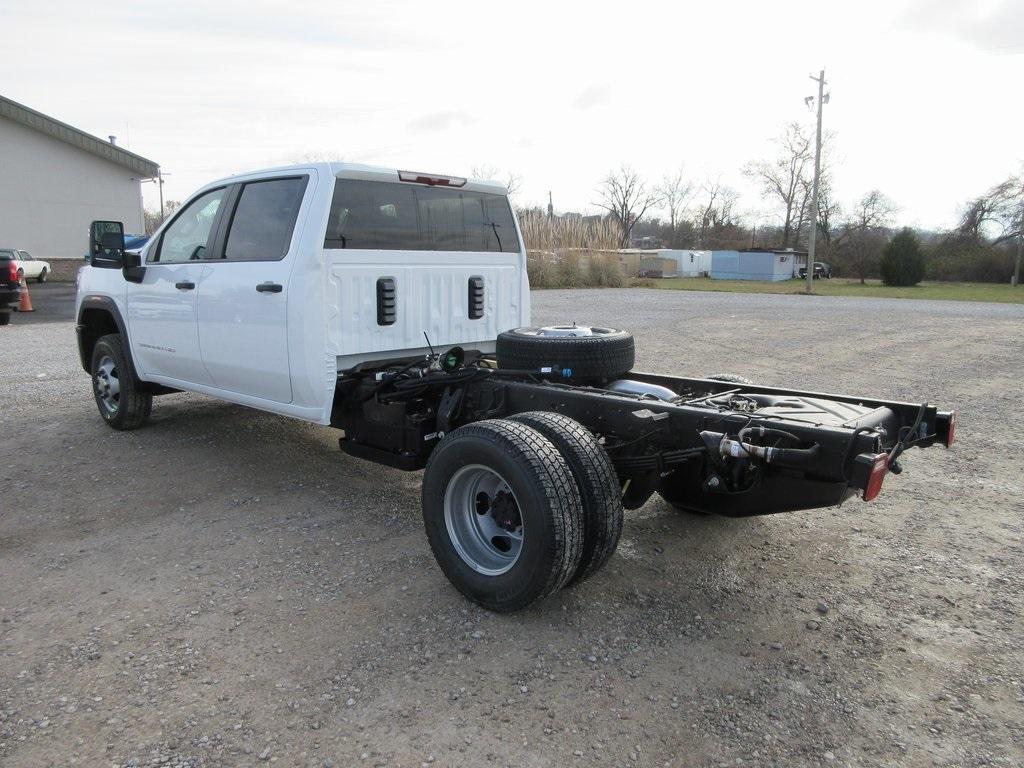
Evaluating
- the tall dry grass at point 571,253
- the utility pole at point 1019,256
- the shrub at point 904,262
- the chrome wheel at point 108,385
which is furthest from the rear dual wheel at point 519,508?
the utility pole at point 1019,256

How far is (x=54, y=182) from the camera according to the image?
1275 inches

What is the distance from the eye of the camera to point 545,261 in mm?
32719

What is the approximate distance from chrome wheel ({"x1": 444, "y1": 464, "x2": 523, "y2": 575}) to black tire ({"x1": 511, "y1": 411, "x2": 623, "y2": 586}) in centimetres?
36

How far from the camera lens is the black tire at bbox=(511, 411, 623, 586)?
11.4 feet

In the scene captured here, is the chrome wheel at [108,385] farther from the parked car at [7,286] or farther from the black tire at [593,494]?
the parked car at [7,286]

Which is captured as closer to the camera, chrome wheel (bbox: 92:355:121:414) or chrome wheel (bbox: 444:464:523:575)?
chrome wheel (bbox: 444:464:523:575)

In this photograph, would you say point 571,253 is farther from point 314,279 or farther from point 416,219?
point 314,279

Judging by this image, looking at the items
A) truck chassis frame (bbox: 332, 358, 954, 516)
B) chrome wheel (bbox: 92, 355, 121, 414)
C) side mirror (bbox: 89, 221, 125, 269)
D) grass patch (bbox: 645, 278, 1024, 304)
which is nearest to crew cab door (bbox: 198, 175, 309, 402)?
truck chassis frame (bbox: 332, 358, 954, 516)

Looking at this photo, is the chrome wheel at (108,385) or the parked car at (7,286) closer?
the chrome wheel at (108,385)

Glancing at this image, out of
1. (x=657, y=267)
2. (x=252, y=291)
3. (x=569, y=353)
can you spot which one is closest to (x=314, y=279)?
(x=252, y=291)

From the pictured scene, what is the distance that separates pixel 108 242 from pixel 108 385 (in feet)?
4.95

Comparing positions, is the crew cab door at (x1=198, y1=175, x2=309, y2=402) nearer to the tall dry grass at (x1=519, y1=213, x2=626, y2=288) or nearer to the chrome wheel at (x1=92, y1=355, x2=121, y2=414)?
the chrome wheel at (x1=92, y1=355, x2=121, y2=414)

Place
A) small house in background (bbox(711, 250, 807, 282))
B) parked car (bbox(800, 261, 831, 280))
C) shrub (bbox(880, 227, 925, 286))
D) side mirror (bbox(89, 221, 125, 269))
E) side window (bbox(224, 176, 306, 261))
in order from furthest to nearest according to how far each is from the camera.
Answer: parked car (bbox(800, 261, 831, 280)), small house in background (bbox(711, 250, 807, 282)), shrub (bbox(880, 227, 925, 286)), side mirror (bbox(89, 221, 125, 269)), side window (bbox(224, 176, 306, 261))

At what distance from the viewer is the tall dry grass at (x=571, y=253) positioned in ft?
107
